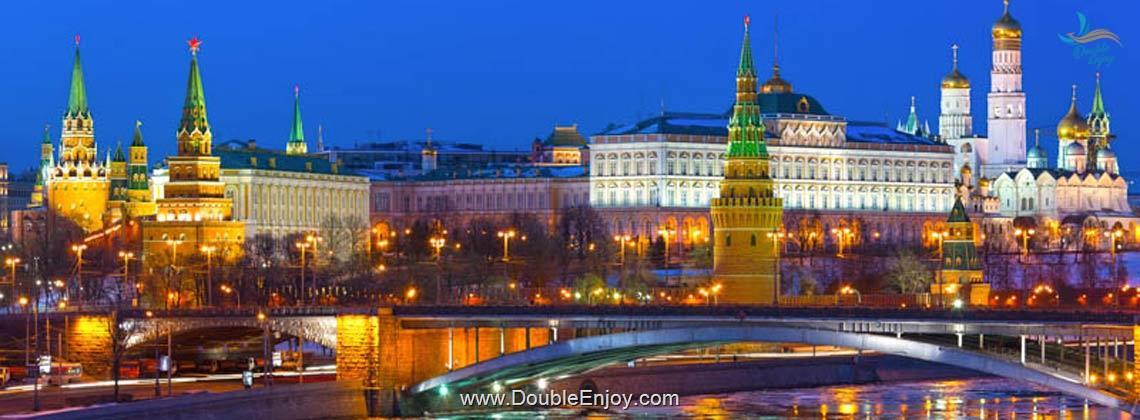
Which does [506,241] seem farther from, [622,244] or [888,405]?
[888,405]

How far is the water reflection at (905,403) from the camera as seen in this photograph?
9131 centimetres

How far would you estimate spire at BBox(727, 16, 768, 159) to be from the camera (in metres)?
142

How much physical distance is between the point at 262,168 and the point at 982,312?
409 ft

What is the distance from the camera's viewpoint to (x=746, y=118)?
142 m

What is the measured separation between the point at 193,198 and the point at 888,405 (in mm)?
84952

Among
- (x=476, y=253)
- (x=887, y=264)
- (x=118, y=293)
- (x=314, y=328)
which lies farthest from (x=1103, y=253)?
(x=314, y=328)

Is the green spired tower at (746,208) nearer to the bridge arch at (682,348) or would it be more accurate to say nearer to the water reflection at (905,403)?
the water reflection at (905,403)

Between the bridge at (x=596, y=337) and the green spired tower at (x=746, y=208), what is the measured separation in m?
42.5

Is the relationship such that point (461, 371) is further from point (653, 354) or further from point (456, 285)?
point (456, 285)

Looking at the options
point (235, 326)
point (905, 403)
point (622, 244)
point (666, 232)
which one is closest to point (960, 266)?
point (622, 244)

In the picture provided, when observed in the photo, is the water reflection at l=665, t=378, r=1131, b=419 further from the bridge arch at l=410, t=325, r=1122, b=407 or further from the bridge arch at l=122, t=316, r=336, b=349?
the bridge arch at l=122, t=316, r=336, b=349

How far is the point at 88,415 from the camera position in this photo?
75188mm

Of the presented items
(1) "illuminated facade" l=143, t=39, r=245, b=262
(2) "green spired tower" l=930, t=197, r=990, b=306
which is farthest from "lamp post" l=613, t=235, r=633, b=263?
(1) "illuminated facade" l=143, t=39, r=245, b=262

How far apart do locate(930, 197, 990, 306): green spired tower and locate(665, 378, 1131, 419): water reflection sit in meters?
27.3
